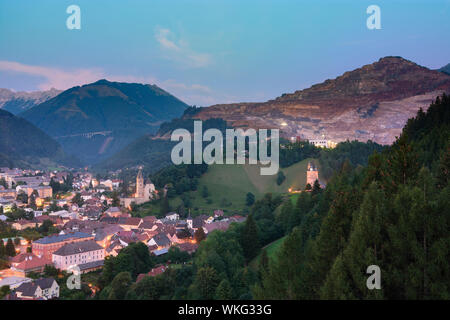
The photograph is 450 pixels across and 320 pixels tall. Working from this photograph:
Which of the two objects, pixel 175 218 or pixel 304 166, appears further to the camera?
pixel 304 166

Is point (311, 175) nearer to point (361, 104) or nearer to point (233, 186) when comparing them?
point (233, 186)

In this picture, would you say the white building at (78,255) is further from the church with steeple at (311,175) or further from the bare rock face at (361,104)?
the bare rock face at (361,104)

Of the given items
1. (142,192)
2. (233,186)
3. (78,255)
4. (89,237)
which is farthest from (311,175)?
(78,255)

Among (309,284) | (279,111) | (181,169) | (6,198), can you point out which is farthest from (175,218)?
(279,111)

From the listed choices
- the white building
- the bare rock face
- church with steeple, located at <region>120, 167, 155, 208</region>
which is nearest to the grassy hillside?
church with steeple, located at <region>120, 167, 155, 208</region>

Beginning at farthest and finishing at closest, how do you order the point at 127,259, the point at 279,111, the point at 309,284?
the point at 279,111 < the point at 127,259 < the point at 309,284

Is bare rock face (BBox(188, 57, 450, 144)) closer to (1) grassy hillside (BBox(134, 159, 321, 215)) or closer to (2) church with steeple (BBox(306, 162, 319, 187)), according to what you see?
(1) grassy hillside (BBox(134, 159, 321, 215))
